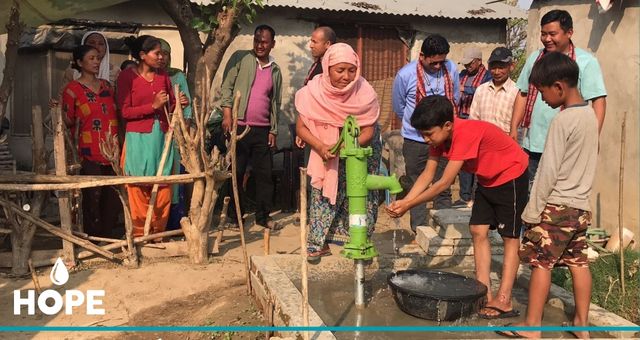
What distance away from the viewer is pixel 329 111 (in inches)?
160

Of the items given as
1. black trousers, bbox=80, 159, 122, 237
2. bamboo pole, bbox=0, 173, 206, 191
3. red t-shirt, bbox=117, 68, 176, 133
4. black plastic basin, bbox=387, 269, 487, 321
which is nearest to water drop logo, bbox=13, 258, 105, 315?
bamboo pole, bbox=0, 173, 206, 191

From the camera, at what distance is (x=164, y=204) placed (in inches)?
200

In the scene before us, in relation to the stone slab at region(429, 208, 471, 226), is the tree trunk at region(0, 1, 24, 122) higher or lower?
higher

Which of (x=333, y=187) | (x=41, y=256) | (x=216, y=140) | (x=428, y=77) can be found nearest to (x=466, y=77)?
(x=428, y=77)

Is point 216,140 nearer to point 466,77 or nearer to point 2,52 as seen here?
point 466,77

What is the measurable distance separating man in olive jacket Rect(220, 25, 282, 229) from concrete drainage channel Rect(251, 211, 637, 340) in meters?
1.67

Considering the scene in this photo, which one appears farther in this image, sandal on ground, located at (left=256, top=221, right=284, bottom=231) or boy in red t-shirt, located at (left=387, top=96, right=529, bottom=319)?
sandal on ground, located at (left=256, top=221, right=284, bottom=231)

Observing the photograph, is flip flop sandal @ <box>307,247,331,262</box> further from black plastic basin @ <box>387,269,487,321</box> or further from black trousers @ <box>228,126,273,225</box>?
black trousers @ <box>228,126,273,225</box>

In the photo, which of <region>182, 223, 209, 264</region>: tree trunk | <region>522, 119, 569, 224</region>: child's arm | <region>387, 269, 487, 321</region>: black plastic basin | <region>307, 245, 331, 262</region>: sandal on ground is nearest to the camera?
<region>522, 119, 569, 224</region>: child's arm

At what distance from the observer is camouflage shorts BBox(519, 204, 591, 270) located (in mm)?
2980

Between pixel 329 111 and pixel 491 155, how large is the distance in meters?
1.16

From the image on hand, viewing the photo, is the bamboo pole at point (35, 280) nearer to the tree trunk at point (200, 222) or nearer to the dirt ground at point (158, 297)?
the dirt ground at point (158, 297)

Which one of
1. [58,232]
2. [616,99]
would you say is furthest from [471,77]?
[58,232]

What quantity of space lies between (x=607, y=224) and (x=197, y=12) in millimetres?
5740
